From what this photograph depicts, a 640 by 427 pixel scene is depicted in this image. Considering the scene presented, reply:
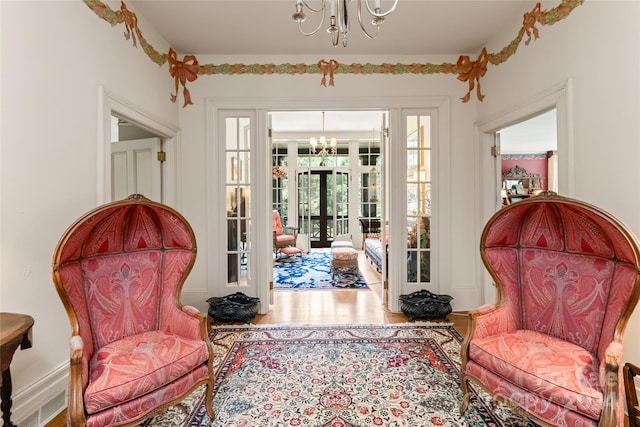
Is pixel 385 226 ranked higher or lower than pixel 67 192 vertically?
lower

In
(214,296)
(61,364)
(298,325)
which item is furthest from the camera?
(214,296)

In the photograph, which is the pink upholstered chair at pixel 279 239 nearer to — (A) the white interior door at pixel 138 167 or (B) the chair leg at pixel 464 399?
(A) the white interior door at pixel 138 167

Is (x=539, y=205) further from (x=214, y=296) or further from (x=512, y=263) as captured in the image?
(x=214, y=296)

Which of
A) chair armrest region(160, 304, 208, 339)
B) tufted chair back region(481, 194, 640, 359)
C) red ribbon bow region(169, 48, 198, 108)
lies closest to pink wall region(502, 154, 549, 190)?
tufted chair back region(481, 194, 640, 359)

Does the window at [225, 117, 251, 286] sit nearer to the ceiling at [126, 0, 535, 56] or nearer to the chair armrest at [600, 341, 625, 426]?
the ceiling at [126, 0, 535, 56]

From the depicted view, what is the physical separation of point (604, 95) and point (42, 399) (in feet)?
13.0

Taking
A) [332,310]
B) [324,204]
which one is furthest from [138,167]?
[324,204]

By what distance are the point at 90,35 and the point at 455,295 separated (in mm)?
4169

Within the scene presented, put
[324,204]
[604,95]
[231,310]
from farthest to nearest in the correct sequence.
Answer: [324,204] → [231,310] → [604,95]

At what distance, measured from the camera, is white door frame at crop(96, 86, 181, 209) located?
7.42 feet

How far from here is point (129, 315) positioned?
1.91 metres

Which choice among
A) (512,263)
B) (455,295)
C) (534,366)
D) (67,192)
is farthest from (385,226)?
(67,192)

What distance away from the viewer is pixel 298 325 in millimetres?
3242

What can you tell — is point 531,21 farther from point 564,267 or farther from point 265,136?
point 265,136
